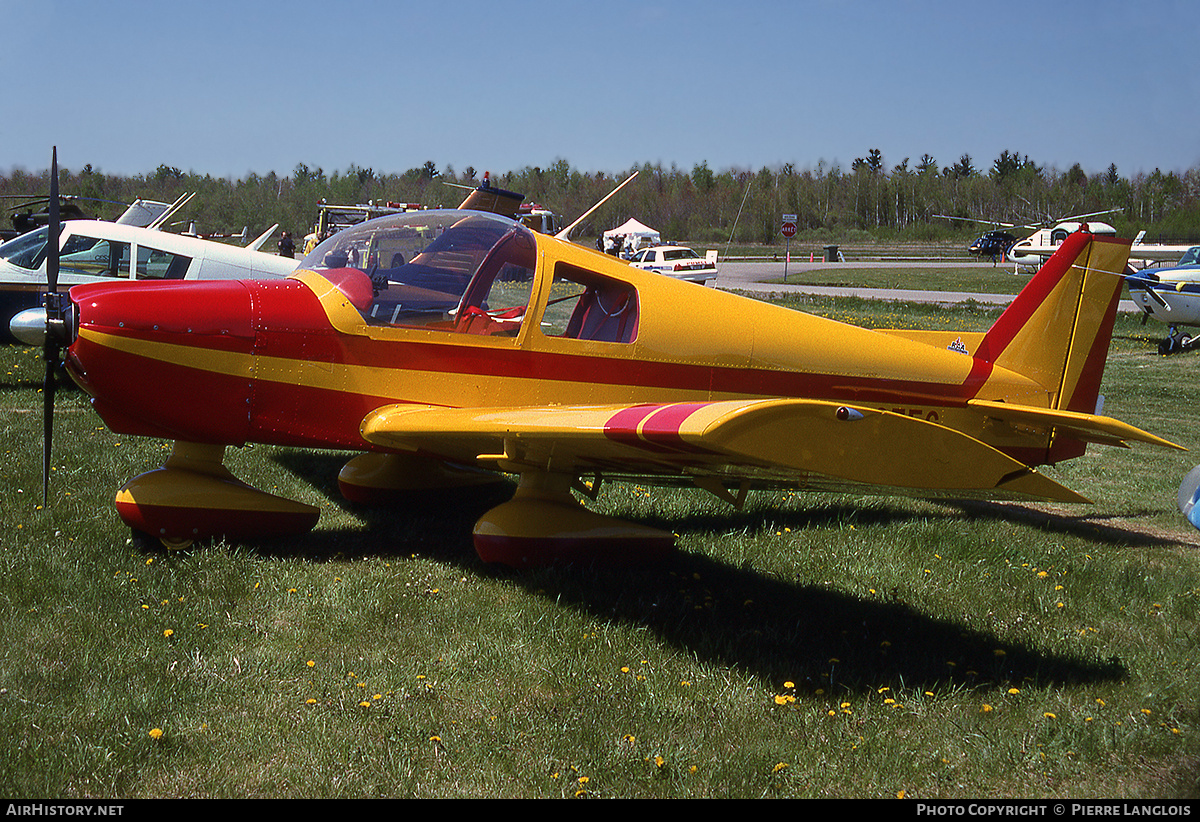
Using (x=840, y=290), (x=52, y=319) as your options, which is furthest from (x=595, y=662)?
(x=840, y=290)

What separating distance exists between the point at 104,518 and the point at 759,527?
447cm

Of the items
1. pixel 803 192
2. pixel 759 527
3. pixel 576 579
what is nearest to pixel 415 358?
pixel 576 579

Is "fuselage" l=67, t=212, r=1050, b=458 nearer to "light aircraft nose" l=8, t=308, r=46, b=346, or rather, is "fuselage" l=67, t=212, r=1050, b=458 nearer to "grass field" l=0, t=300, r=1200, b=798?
"light aircraft nose" l=8, t=308, r=46, b=346

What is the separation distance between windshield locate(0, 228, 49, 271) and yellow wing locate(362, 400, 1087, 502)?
354 inches

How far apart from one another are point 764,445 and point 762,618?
74.5 inches

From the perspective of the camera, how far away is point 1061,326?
635 cm

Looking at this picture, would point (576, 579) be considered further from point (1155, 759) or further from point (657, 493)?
point (1155, 759)

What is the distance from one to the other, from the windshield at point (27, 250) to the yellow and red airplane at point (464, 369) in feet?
24.2

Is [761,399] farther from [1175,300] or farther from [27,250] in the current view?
[1175,300]

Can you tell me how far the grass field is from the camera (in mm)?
3145

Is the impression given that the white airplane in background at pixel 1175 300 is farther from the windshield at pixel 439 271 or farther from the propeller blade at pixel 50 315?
the propeller blade at pixel 50 315

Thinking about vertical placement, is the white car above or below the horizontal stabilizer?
above

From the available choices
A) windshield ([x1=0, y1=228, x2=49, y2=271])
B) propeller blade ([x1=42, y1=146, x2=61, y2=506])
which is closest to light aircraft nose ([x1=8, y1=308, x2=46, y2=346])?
propeller blade ([x1=42, y1=146, x2=61, y2=506])

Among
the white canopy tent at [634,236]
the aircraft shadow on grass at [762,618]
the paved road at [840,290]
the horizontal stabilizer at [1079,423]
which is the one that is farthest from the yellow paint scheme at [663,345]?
the white canopy tent at [634,236]
